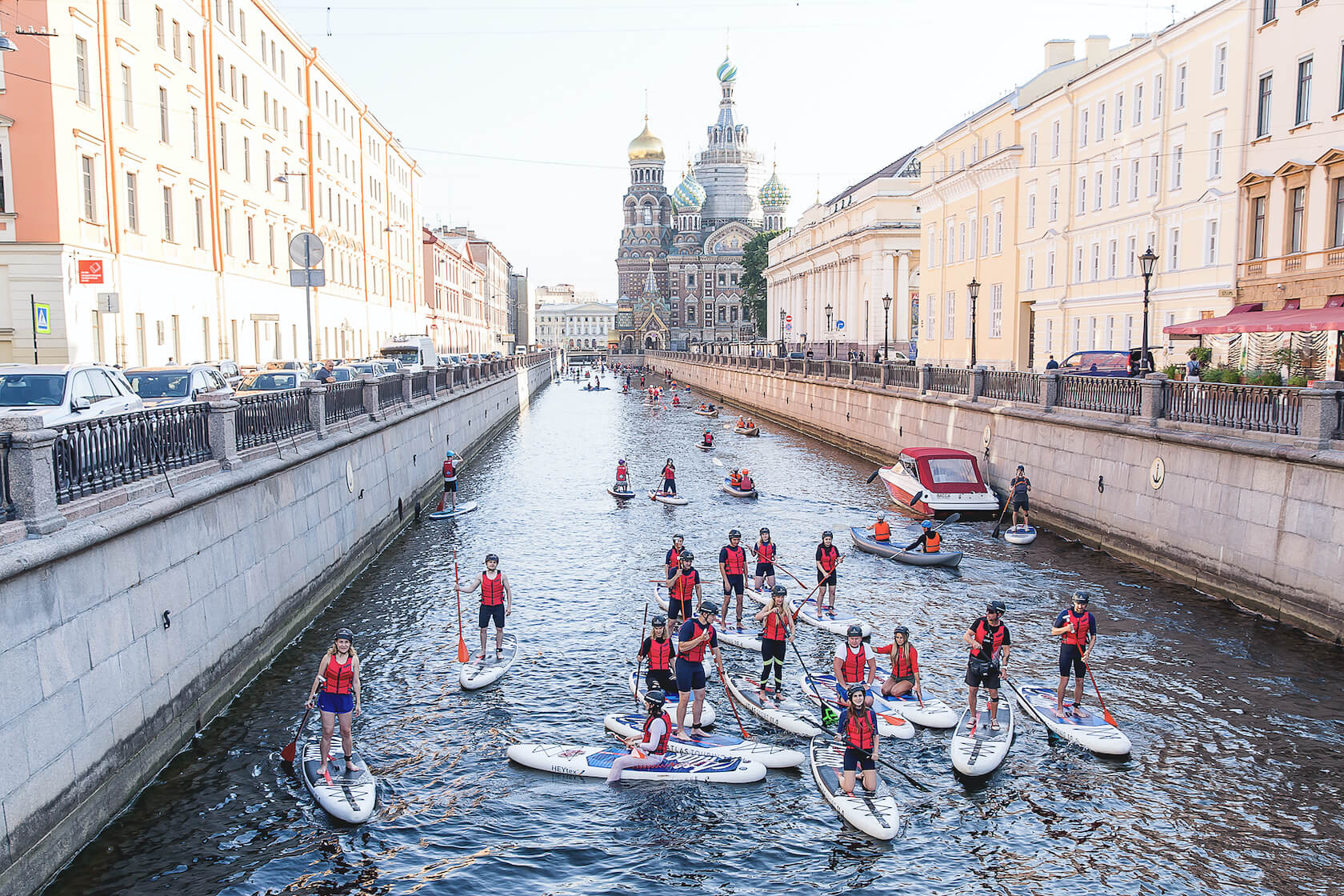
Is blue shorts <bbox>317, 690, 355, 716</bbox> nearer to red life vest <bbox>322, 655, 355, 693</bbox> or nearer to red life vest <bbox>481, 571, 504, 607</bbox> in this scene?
red life vest <bbox>322, 655, 355, 693</bbox>

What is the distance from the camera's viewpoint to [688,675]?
13727 millimetres

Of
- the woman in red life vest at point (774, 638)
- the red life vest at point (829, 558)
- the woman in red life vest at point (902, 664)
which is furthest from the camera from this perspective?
the red life vest at point (829, 558)

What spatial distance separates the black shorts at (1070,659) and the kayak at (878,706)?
7.58 ft

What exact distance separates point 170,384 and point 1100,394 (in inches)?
873

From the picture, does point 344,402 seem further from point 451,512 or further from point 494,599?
point 494,599

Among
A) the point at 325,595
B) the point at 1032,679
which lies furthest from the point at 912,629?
the point at 325,595

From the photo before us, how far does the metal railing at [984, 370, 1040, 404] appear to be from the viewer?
2995cm

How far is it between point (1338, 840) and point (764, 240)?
131714mm

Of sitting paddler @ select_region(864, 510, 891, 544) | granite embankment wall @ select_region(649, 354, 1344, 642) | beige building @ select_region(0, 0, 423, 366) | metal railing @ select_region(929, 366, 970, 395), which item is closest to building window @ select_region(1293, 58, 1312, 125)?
granite embankment wall @ select_region(649, 354, 1344, 642)

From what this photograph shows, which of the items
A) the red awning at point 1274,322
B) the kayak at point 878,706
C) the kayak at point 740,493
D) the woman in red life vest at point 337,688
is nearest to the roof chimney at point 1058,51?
the red awning at point 1274,322

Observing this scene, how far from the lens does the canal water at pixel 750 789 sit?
10562mm

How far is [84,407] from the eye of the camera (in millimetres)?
16078

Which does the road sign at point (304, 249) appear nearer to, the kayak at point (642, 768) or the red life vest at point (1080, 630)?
the kayak at point (642, 768)

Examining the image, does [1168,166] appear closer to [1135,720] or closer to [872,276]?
[1135,720]
